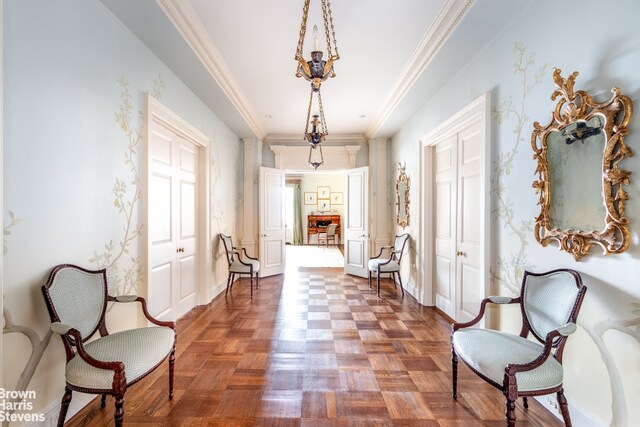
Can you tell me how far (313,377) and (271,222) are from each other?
378 cm

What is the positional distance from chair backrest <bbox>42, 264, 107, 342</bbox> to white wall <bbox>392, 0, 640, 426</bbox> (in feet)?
9.44

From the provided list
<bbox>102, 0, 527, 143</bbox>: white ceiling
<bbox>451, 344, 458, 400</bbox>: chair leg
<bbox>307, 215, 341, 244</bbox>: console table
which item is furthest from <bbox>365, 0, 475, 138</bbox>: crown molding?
<bbox>307, 215, 341, 244</bbox>: console table

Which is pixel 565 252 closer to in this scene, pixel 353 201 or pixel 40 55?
pixel 40 55

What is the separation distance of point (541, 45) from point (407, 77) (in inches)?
61.5

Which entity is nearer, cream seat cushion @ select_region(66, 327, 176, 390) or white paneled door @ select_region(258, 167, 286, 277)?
cream seat cushion @ select_region(66, 327, 176, 390)

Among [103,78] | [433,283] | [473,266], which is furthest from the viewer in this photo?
[433,283]

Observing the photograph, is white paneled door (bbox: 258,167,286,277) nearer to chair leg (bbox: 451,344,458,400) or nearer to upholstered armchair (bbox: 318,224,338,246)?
chair leg (bbox: 451,344,458,400)

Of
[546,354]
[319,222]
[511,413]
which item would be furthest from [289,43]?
[319,222]

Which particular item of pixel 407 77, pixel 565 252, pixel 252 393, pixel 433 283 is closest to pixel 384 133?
pixel 407 77

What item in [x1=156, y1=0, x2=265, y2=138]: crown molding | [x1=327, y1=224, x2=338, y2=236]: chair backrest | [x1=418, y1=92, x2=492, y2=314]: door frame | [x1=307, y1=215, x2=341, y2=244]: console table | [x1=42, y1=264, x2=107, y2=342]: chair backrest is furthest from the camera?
[x1=307, y1=215, x2=341, y2=244]: console table

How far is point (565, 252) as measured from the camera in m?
1.77

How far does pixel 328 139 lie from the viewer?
6023 mm

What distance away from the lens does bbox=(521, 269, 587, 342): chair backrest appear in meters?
1.59

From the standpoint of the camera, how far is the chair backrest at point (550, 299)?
1.59 meters
